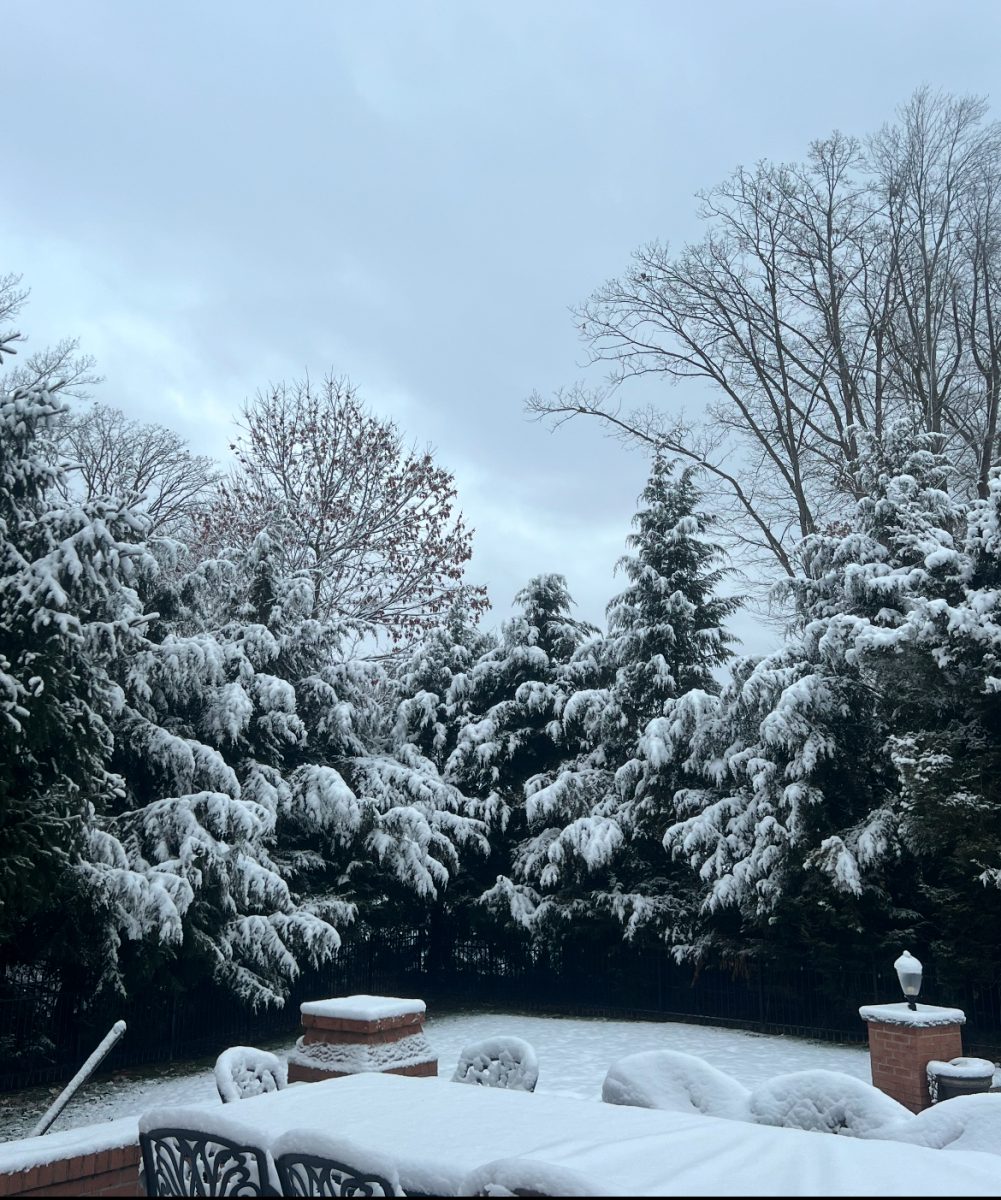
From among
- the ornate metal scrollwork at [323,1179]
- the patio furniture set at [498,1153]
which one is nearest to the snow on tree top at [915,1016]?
the patio furniture set at [498,1153]

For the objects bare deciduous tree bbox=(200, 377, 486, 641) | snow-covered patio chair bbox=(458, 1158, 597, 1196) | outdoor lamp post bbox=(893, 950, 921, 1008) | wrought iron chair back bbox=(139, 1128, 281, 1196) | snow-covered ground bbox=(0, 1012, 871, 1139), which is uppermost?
bare deciduous tree bbox=(200, 377, 486, 641)

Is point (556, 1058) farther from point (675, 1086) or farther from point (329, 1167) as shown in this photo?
point (329, 1167)

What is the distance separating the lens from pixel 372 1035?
5711mm

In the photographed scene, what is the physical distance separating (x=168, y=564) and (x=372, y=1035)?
247 inches

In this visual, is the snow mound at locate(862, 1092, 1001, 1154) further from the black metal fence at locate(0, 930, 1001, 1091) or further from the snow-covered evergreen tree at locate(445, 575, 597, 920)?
the snow-covered evergreen tree at locate(445, 575, 597, 920)

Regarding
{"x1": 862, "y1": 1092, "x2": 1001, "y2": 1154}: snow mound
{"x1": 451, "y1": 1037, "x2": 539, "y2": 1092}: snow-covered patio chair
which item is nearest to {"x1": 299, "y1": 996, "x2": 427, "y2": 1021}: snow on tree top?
{"x1": 451, "y1": 1037, "x2": 539, "y2": 1092}: snow-covered patio chair

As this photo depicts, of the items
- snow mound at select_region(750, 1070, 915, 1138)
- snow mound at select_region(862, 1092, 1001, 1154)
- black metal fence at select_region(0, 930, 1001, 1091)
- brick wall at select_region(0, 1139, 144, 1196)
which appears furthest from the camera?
black metal fence at select_region(0, 930, 1001, 1091)

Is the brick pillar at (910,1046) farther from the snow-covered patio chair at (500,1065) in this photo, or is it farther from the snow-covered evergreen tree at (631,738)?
the snow-covered evergreen tree at (631,738)

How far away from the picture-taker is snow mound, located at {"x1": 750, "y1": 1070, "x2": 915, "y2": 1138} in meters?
3.85

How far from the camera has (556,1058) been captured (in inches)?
404

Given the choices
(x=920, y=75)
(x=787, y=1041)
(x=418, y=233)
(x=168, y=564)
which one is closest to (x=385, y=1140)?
(x=168, y=564)

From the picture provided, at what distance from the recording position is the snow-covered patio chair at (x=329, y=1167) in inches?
97.7

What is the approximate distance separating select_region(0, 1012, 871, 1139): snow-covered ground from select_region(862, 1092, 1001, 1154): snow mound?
335 centimetres

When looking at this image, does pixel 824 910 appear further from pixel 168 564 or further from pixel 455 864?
pixel 168 564
